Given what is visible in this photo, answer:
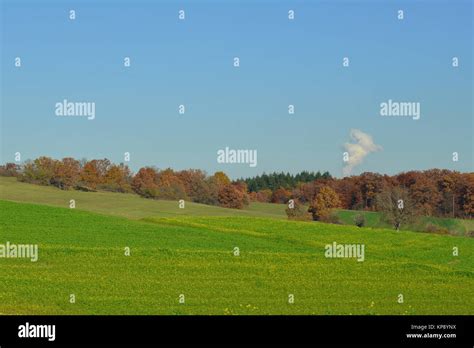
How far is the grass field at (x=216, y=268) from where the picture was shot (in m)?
28.0

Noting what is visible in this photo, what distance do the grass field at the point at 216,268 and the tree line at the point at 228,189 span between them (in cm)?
539

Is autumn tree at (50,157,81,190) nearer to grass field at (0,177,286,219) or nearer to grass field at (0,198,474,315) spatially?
grass field at (0,177,286,219)

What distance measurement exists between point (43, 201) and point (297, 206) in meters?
24.8

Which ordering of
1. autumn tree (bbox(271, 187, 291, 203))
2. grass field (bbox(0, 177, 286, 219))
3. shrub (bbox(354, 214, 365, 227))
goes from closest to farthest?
grass field (bbox(0, 177, 286, 219)) → shrub (bbox(354, 214, 365, 227)) → autumn tree (bbox(271, 187, 291, 203))

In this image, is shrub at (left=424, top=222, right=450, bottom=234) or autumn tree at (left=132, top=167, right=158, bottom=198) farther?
autumn tree at (left=132, top=167, right=158, bottom=198)

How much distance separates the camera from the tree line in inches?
2736

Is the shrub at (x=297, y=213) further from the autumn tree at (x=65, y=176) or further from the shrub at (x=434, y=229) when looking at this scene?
the autumn tree at (x=65, y=176)

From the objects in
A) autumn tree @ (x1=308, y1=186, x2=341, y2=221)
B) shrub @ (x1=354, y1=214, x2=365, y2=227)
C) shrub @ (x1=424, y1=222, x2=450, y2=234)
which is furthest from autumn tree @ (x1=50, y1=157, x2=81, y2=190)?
shrub @ (x1=424, y1=222, x2=450, y2=234)

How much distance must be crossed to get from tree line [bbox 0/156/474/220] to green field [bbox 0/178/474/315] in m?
1.70

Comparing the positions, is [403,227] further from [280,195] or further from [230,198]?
[230,198]

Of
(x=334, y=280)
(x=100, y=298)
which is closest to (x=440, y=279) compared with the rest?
(x=334, y=280)

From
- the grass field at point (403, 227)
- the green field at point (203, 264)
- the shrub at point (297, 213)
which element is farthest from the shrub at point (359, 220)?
the green field at point (203, 264)

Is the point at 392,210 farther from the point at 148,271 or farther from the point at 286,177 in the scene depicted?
the point at 148,271

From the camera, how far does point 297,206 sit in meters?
74.2
